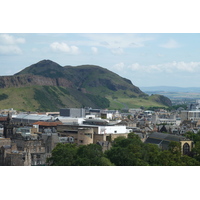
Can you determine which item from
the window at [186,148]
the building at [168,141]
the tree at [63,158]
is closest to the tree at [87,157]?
the tree at [63,158]

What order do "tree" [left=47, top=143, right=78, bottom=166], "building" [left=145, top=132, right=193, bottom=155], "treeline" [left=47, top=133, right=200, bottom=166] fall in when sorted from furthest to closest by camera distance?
"building" [left=145, top=132, right=193, bottom=155], "tree" [left=47, top=143, right=78, bottom=166], "treeline" [left=47, top=133, right=200, bottom=166]

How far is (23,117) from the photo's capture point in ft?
493

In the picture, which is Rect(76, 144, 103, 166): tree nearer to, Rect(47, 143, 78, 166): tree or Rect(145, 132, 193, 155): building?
Rect(47, 143, 78, 166): tree

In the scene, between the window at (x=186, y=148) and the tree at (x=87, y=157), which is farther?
the window at (x=186, y=148)

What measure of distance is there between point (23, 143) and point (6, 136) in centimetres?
896

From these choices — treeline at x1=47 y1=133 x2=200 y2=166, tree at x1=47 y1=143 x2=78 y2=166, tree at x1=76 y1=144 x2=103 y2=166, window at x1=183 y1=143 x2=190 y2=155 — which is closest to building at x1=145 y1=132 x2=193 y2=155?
window at x1=183 y1=143 x2=190 y2=155

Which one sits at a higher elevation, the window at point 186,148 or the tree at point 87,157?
the tree at point 87,157

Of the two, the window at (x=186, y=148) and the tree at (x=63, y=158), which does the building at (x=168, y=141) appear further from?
the tree at (x=63, y=158)

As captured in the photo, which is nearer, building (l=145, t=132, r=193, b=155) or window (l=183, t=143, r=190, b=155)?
window (l=183, t=143, r=190, b=155)

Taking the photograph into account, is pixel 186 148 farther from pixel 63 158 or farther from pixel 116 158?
pixel 63 158

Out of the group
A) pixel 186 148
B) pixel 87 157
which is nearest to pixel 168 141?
pixel 186 148

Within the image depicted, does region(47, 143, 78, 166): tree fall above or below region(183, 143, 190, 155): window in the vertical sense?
above
